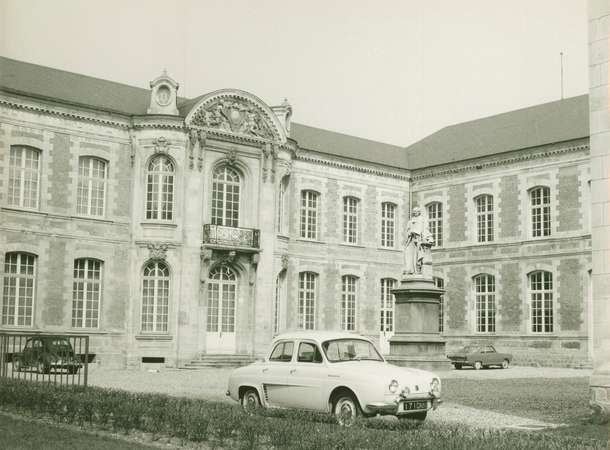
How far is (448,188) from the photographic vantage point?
37750mm

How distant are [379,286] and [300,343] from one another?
79.6 ft

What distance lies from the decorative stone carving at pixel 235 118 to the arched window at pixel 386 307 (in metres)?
9.81

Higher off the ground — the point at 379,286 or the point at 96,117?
the point at 96,117

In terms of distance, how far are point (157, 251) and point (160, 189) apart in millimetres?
2303

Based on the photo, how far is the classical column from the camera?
13.9m

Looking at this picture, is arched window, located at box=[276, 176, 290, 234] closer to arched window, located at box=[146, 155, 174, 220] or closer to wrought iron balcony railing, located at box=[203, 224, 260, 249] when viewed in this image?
wrought iron balcony railing, located at box=[203, 224, 260, 249]

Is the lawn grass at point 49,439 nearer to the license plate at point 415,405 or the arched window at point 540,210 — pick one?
the license plate at point 415,405

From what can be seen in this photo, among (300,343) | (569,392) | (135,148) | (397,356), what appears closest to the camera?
(300,343)

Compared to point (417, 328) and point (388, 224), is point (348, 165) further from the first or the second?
point (417, 328)

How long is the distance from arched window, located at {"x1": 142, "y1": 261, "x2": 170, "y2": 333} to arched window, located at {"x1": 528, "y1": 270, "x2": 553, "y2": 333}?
15.0 m

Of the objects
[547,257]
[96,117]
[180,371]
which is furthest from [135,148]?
[547,257]

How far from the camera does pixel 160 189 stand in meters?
30.2

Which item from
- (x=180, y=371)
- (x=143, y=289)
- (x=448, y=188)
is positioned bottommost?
(x=180, y=371)

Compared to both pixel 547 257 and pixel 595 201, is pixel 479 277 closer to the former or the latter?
pixel 547 257
